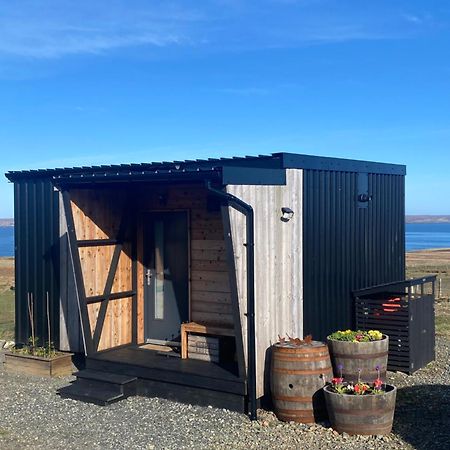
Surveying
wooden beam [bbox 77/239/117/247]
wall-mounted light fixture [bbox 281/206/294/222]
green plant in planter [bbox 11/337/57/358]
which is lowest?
green plant in planter [bbox 11/337/57/358]

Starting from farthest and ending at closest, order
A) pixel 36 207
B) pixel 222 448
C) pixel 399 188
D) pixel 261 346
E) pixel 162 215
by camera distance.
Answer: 1. pixel 399 188
2. pixel 36 207
3. pixel 162 215
4. pixel 261 346
5. pixel 222 448

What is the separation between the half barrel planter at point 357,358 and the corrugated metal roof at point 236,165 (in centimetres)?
230

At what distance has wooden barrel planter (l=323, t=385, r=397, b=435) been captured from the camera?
659cm

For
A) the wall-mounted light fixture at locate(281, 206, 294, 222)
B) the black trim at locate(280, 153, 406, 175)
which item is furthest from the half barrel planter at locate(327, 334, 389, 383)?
the black trim at locate(280, 153, 406, 175)

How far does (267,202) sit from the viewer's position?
7.82 m

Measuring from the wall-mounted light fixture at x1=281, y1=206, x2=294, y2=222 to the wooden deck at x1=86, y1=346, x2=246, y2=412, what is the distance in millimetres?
1942

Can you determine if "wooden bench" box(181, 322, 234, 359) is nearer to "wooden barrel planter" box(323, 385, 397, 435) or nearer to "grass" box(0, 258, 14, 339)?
"wooden barrel planter" box(323, 385, 397, 435)

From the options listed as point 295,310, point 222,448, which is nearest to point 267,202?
point 295,310

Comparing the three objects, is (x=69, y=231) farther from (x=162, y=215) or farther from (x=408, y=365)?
(x=408, y=365)

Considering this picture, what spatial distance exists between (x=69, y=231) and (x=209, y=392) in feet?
9.39

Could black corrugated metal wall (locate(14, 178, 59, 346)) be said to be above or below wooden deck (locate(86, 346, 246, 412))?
above

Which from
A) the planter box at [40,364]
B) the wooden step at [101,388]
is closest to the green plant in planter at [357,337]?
the wooden step at [101,388]

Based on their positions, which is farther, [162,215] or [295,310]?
[162,215]

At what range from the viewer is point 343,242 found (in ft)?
31.3
